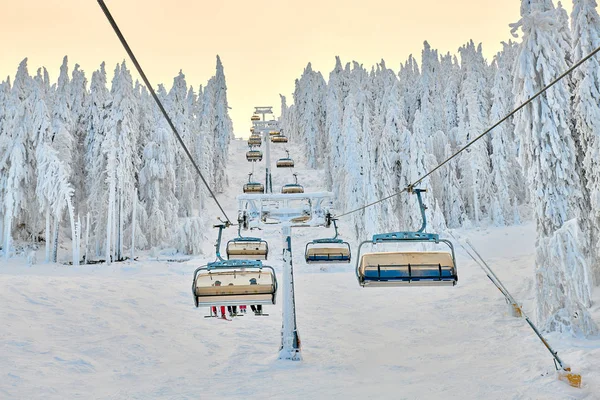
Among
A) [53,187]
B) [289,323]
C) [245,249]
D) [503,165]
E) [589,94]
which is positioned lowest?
[289,323]

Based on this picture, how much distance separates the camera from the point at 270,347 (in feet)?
49.9

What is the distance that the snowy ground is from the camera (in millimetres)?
10422

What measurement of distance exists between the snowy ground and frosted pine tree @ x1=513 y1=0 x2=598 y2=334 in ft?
3.34

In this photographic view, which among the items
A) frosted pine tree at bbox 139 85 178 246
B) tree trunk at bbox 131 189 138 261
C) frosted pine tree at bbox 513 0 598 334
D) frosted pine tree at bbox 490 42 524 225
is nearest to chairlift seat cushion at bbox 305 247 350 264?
frosted pine tree at bbox 513 0 598 334

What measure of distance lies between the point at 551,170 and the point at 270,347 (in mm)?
11124

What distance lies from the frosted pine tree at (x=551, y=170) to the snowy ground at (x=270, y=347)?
1018 millimetres

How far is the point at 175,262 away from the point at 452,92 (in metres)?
35.4

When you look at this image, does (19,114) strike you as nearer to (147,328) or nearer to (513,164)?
(147,328)

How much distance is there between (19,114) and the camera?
110 feet

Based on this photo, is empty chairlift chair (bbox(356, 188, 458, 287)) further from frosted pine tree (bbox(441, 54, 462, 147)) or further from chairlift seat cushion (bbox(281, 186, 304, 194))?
frosted pine tree (bbox(441, 54, 462, 147))

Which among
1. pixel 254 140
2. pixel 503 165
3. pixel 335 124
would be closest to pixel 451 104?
pixel 503 165

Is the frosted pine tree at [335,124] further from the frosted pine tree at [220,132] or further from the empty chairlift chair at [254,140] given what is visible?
the empty chairlift chair at [254,140]

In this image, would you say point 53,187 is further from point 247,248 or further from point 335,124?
point 335,124

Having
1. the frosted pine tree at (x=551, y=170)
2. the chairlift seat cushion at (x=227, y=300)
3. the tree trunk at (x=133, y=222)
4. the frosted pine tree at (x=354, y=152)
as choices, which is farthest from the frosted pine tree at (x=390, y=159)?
the chairlift seat cushion at (x=227, y=300)
